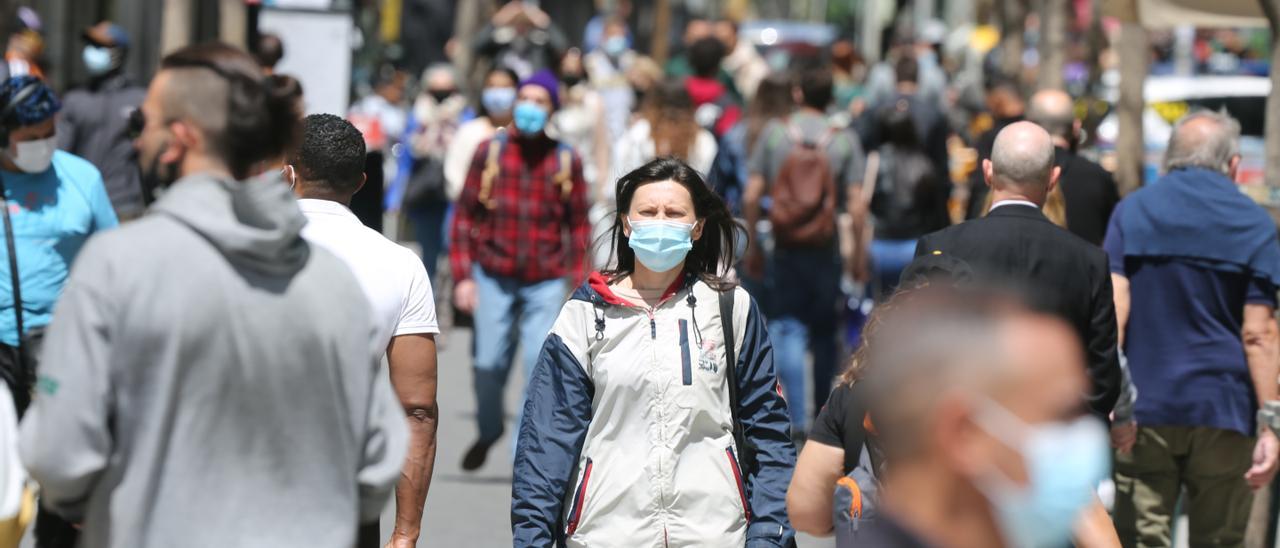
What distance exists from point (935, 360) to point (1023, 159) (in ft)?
11.6

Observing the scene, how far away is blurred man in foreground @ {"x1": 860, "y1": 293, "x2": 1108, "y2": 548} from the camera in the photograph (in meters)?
2.71

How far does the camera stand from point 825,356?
439 inches

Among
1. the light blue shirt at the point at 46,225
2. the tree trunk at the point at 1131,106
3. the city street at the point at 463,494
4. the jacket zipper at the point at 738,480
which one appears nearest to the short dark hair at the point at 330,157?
the jacket zipper at the point at 738,480

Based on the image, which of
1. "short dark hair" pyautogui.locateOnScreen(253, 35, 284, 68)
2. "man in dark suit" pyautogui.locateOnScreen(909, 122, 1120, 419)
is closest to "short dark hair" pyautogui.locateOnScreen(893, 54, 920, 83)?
"short dark hair" pyautogui.locateOnScreen(253, 35, 284, 68)

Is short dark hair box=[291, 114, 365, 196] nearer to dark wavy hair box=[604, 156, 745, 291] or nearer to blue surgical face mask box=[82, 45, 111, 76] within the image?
dark wavy hair box=[604, 156, 745, 291]

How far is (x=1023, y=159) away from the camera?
6.18 meters

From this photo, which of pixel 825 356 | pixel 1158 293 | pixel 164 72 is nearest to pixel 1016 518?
pixel 164 72

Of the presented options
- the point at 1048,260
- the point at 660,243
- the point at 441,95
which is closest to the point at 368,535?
the point at 660,243

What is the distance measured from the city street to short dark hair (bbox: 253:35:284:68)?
237cm

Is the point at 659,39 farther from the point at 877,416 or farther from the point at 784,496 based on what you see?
the point at 877,416

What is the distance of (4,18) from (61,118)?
13.2ft

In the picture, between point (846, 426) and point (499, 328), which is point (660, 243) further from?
point (499, 328)

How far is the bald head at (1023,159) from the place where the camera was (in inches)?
244

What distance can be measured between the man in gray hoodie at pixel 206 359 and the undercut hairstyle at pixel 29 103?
137 inches
